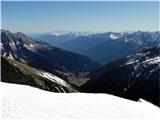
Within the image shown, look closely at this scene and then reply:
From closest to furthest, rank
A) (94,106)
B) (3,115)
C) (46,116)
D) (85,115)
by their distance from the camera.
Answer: (3,115) → (46,116) → (85,115) → (94,106)

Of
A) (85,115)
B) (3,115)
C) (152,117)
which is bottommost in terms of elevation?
(152,117)

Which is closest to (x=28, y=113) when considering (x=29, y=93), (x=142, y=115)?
(x=29, y=93)

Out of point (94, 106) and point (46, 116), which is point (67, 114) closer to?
point (46, 116)

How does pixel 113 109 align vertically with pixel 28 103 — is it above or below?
below

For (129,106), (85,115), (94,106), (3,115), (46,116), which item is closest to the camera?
(3,115)

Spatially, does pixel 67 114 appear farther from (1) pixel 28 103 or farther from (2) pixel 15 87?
(2) pixel 15 87

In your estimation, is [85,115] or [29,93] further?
[29,93]
